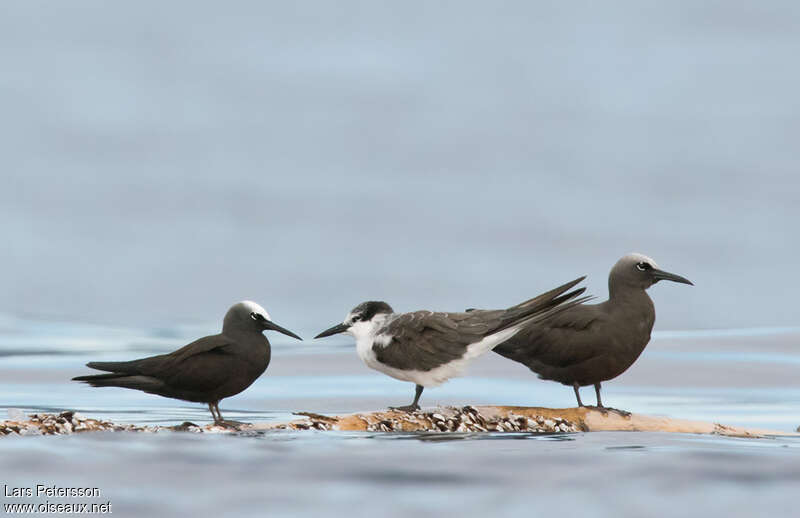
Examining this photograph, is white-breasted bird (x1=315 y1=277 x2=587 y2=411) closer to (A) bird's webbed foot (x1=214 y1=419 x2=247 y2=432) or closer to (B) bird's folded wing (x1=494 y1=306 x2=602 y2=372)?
(B) bird's folded wing (x1=494 y1=306 x2=602 y2=372)

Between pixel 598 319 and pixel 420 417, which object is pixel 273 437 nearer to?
pixel 420 417

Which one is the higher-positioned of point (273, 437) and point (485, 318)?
point (485, 318)

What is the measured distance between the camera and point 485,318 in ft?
45.6

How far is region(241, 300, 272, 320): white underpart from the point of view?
13797mm

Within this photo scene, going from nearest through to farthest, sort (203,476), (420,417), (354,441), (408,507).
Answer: (408,507)
(203,476)
(354,441)
(420,417)

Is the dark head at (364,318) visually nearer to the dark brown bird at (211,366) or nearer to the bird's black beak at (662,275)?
the dark brown bird at (211,366)

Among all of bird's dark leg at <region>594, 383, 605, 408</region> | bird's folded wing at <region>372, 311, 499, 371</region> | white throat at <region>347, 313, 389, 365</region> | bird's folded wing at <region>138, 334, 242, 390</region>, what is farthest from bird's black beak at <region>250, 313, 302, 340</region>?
bird's dark leg at <region>594, 383, 605, 408</region>

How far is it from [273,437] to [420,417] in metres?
1.41

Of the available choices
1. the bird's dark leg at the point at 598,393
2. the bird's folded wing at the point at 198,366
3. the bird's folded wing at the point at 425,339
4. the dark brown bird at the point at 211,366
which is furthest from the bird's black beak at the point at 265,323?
the bird's dark leg at the point at 598,393

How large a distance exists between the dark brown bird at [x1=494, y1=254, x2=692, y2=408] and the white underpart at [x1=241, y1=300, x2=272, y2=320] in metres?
2.53

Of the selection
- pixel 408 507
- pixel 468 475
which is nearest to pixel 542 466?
pixel 468 475

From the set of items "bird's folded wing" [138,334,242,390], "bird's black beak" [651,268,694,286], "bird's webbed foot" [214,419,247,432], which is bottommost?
"bird's webbed foot" [214,419,247,432]

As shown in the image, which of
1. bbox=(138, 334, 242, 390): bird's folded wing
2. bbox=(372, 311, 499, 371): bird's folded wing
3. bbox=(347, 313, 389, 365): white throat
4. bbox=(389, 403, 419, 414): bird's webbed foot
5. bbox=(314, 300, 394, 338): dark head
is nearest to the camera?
bbox=(389, 403, 419, 414): bird's webbed foot

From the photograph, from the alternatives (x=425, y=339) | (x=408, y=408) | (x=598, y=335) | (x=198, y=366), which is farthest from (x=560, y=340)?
(x=198, y=366)
